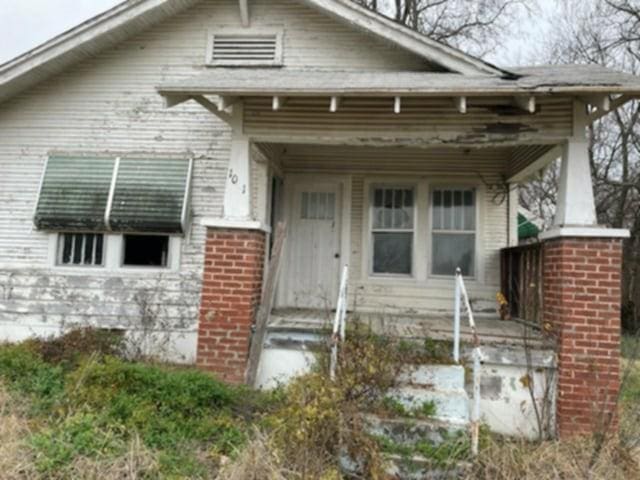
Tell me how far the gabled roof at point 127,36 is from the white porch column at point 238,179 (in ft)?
8.62

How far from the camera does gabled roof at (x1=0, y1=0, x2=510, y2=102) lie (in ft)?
21.6

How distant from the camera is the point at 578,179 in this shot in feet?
16.4

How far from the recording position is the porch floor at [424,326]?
17.1 feet

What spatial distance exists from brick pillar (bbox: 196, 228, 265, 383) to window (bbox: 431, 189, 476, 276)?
352 centimetres

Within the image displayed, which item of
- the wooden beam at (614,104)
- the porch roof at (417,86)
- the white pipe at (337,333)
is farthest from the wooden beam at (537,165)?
the white pipe at (337,333)

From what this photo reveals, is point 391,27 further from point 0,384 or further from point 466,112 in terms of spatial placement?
point 0,384

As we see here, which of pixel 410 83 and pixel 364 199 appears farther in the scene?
pixel 364 199

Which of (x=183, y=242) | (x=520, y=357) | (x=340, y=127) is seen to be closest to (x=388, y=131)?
(x=340, y=127)

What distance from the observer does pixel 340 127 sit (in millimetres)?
5383

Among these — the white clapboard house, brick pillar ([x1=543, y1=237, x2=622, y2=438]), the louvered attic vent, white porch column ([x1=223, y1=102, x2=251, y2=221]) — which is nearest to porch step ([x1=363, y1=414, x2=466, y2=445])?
brick pillar ([x1=543, y1=237, x2=622, y2=438])

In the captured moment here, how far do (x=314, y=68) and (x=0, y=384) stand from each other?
227 inches

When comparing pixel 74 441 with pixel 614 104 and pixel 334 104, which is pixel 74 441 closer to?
pixel 334 104

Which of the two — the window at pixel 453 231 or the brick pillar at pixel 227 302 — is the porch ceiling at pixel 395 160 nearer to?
the window at pixel 453 231

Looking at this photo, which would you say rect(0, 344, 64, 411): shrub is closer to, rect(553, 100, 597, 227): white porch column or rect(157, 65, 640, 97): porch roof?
rect(157, 65, 640, 97): porch roof
